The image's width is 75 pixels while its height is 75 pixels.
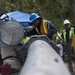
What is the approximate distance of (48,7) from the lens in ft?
112

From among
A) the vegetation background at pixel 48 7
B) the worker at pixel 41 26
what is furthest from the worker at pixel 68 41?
the vegetation background at pixel 48 7

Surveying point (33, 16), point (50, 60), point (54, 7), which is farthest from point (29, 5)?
point (50, 60)

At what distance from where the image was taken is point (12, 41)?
29.0ft

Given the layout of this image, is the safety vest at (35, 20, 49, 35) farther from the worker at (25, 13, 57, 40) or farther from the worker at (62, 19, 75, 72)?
the worker at (62, 19, 75, 72)

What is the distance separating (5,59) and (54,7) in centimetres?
2438

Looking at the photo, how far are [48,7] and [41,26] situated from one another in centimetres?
2391

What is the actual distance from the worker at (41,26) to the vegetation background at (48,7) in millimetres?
20678

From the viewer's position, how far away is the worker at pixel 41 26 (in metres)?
10.0

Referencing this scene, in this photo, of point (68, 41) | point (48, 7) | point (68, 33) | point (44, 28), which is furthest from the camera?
point (48, 7)

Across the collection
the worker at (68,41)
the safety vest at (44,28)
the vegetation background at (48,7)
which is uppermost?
the safety vest at (44,28)

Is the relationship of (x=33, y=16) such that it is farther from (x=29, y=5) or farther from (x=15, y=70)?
(x=29, y=5)

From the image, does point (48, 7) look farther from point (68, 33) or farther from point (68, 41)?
point (68, 33)

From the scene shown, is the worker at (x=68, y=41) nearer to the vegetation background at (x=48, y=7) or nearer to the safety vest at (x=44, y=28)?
the safety vest at (x=44, y=28)

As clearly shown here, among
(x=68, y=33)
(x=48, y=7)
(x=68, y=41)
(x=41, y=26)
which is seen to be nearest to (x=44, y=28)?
(x=41, y=26)
